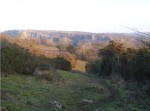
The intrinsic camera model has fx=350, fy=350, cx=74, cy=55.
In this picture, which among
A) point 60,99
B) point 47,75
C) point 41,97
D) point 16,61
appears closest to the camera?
point 41,97

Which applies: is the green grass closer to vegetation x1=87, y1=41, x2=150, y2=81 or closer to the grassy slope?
the grassy slope

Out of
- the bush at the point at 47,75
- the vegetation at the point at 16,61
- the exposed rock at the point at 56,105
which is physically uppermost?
the vegetation at the point at 16,61

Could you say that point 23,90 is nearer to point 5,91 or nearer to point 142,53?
point 5,91

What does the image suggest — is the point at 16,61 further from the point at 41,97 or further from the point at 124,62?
the point at 124,62

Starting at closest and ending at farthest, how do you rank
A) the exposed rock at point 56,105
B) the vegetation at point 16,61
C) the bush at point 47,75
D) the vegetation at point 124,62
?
1. the exposed rock at point 56,105
2. the vegetation at point 16,61
3. the bush at point 47,75
4. the vegetation at point 124,62

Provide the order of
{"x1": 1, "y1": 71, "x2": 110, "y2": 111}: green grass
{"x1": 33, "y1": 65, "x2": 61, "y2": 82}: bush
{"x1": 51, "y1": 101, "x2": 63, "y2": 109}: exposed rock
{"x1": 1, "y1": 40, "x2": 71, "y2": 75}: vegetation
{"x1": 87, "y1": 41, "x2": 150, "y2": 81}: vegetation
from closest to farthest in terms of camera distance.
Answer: {"x1": 1, "y1": 71, "x2": 110, "y2": 111}: green grass
{"x1": 51, "y1": 101, "x2": 63, "y2": 109}: exposed rock
{"x1": 1, "y1": 40, "x2": 71, "y2": 75}: vegetation
{"x1": 33, "y1": 65, "x2": 61, "y2": 82}: bush
{"x1": 87, "y1": 41, "x2": 150, "y2": 81}: vegetation

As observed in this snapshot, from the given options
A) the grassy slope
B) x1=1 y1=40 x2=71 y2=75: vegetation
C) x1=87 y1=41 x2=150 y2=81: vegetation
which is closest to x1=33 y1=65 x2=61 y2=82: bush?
x1=1 y1=40 x2=71 y2=75: vegetation

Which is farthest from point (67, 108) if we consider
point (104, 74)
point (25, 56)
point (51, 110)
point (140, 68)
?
point (104, 74)

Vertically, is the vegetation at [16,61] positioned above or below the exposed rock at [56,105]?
above

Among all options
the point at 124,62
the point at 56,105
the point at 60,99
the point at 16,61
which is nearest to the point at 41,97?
the point at 60,99

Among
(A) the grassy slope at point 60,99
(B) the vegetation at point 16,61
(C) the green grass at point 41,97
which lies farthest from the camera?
(B) the vegetation at point 16,61

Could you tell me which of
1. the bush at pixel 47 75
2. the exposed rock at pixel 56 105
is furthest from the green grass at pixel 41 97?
the bush at pixel 47 75

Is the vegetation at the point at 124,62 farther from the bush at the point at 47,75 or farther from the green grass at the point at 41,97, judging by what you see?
the green grass at the point at 41,97

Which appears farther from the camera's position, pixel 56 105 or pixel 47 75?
pixel 47 75
